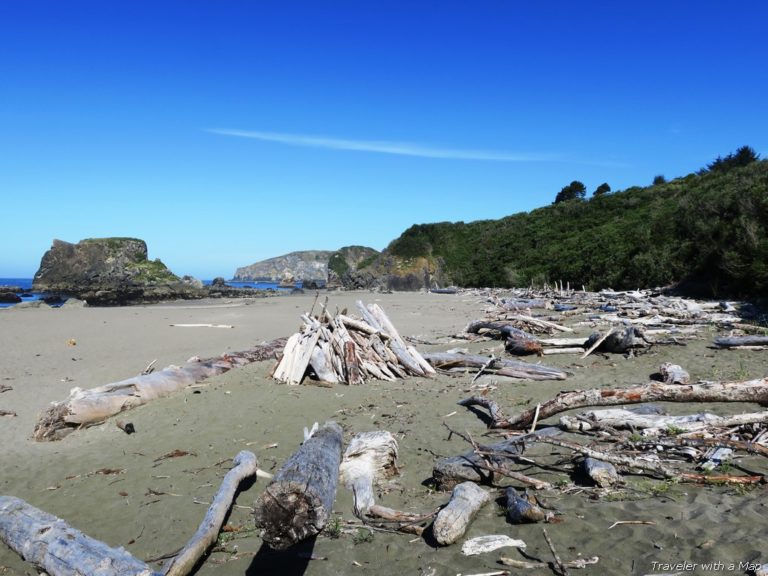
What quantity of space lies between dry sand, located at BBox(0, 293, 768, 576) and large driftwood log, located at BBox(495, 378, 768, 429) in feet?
0.61

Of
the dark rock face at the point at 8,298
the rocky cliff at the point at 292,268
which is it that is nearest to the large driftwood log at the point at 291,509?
the dark rock face at the point at 8,298

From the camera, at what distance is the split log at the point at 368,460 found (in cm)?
497

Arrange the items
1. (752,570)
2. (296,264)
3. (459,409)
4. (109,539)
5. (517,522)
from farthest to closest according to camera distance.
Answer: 1. (296,264)
2. (459,409)
3. (109,539)
4. (517,522)
5. (752,570)

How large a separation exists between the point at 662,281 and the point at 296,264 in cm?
13483

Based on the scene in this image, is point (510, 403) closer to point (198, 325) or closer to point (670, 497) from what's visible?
point (670, 497)

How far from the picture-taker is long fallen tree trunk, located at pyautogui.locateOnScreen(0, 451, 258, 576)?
3.40 meters

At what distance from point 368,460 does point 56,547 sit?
2684 millimetres

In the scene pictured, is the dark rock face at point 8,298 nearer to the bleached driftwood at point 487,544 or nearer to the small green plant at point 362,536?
the small green plant at point 362,536

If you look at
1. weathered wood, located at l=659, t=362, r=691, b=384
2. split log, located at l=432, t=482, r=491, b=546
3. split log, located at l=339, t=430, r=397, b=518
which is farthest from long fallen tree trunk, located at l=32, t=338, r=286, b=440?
weathered wood, located at l=659, t=362, r=691, b=384

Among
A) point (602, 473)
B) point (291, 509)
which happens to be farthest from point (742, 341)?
point (291, 509)

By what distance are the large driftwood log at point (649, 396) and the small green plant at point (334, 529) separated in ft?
9.27

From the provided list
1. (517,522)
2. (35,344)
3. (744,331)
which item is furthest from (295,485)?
(35,344)

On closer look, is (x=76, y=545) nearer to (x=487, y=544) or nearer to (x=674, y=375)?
(x=487, y=544)

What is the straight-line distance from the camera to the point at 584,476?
177 inches
